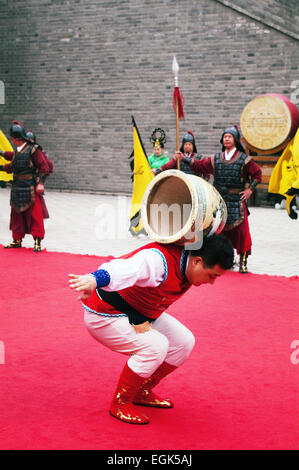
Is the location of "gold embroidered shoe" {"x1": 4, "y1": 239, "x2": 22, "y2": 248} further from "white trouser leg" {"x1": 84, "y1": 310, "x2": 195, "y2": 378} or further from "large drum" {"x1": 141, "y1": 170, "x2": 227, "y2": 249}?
"large drum" {"x1": 141, "y1": 170, "x2": 227, "y2": 249}

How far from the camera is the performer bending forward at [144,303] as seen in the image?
2363mm

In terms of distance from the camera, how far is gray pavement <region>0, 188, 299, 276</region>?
673cm

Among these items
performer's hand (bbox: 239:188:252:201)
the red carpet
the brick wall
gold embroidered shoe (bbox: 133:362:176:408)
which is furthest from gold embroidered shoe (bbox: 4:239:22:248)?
the brick wall

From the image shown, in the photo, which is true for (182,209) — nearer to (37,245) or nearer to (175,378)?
(175,378)

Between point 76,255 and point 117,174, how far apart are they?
24.6 feet

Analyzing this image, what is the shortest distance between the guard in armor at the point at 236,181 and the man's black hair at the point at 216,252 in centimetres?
362

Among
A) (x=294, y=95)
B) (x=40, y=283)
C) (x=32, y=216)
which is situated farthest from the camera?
(x=294, y=95)

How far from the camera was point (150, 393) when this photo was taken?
2.74m

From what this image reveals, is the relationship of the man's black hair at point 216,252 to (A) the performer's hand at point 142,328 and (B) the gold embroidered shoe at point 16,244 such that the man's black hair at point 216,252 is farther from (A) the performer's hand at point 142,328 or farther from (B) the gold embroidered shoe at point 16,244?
(B) the gold embroidered shoe at point 16,244

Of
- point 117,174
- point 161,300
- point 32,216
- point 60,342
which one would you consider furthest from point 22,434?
point 117,174

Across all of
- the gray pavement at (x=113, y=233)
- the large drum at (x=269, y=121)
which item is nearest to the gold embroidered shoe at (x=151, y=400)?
the gray pavement at (x=113, y=233)

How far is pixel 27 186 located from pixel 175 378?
15.0 feet

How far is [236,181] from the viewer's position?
20.0 ft

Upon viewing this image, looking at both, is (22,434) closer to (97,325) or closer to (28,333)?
(97,325)
